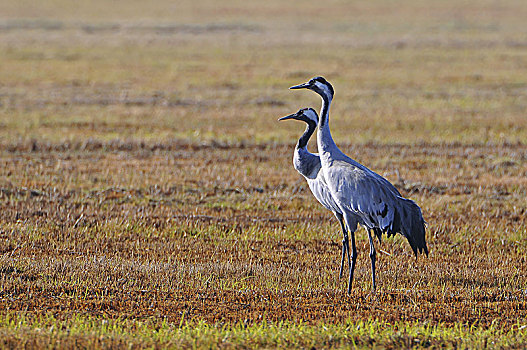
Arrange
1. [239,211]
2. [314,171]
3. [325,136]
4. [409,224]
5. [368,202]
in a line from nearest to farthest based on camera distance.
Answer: [368,202]
[409,224]
[325,136]
[314,171]
[239,211]

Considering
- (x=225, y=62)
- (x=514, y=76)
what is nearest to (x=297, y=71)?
(x=225, y=62)

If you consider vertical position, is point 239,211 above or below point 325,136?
below

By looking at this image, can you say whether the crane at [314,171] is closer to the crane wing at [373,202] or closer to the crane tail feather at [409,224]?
the crane wing at [373,202]

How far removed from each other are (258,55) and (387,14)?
6007 cm

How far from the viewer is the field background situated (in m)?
7.46

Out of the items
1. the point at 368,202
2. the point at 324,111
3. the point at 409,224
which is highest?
the point at 324,111

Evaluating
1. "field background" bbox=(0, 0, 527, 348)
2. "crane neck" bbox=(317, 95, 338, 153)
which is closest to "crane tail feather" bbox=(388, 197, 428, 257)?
"field background" bbox=(0, 0, 527, 348)

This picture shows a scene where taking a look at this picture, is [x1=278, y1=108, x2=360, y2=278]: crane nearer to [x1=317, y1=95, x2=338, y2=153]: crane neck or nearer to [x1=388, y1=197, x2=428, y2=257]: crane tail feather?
[x1=317, y1=95, x2=338, y2=153]: crane neck

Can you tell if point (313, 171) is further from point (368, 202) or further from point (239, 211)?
point (239, 211)

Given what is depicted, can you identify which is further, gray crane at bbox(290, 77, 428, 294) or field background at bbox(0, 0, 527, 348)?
gray crane at bbox(290, 77, 428, 294)

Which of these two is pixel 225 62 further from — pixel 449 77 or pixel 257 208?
pixel 257 208

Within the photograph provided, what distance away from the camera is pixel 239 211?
1278 centimetres

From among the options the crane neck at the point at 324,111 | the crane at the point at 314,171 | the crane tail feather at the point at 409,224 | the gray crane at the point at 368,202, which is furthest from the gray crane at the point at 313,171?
Answer: the crane tail feather at the point at 409,224

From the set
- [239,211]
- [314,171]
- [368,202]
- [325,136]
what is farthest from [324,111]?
[239,211]
